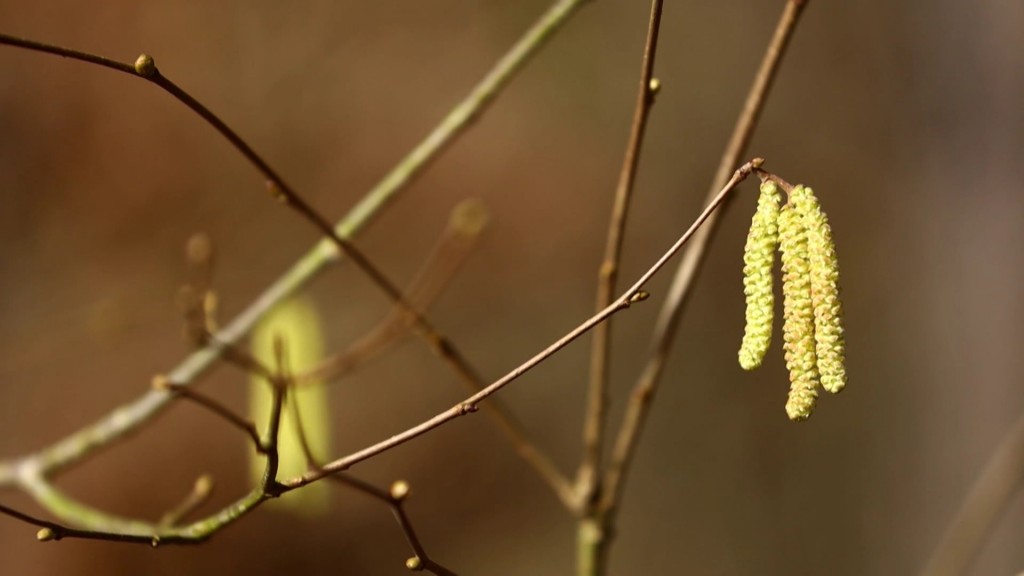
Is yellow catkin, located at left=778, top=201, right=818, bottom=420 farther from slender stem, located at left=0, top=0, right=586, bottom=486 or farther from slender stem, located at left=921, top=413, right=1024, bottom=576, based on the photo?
slender stem, located at left=921, top=413, right=1024, bottom=576

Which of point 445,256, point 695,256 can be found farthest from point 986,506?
point 445,256

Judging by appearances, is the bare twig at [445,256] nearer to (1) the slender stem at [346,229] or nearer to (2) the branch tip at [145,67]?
(1) the slender stem at [346,229]

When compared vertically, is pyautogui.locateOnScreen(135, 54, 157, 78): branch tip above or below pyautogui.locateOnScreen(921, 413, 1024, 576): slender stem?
above

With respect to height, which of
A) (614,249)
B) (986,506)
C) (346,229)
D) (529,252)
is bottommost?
(986,506)

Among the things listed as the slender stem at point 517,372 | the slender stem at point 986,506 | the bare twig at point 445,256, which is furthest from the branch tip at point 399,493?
the slender stem at point 986,506

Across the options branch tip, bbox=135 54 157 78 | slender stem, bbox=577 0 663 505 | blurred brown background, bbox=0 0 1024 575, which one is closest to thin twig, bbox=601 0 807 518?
slender stem, bbox=577 0 663 505

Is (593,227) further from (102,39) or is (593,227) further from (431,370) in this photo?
(102,39)

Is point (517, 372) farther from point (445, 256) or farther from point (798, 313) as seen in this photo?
point (445, 256)
